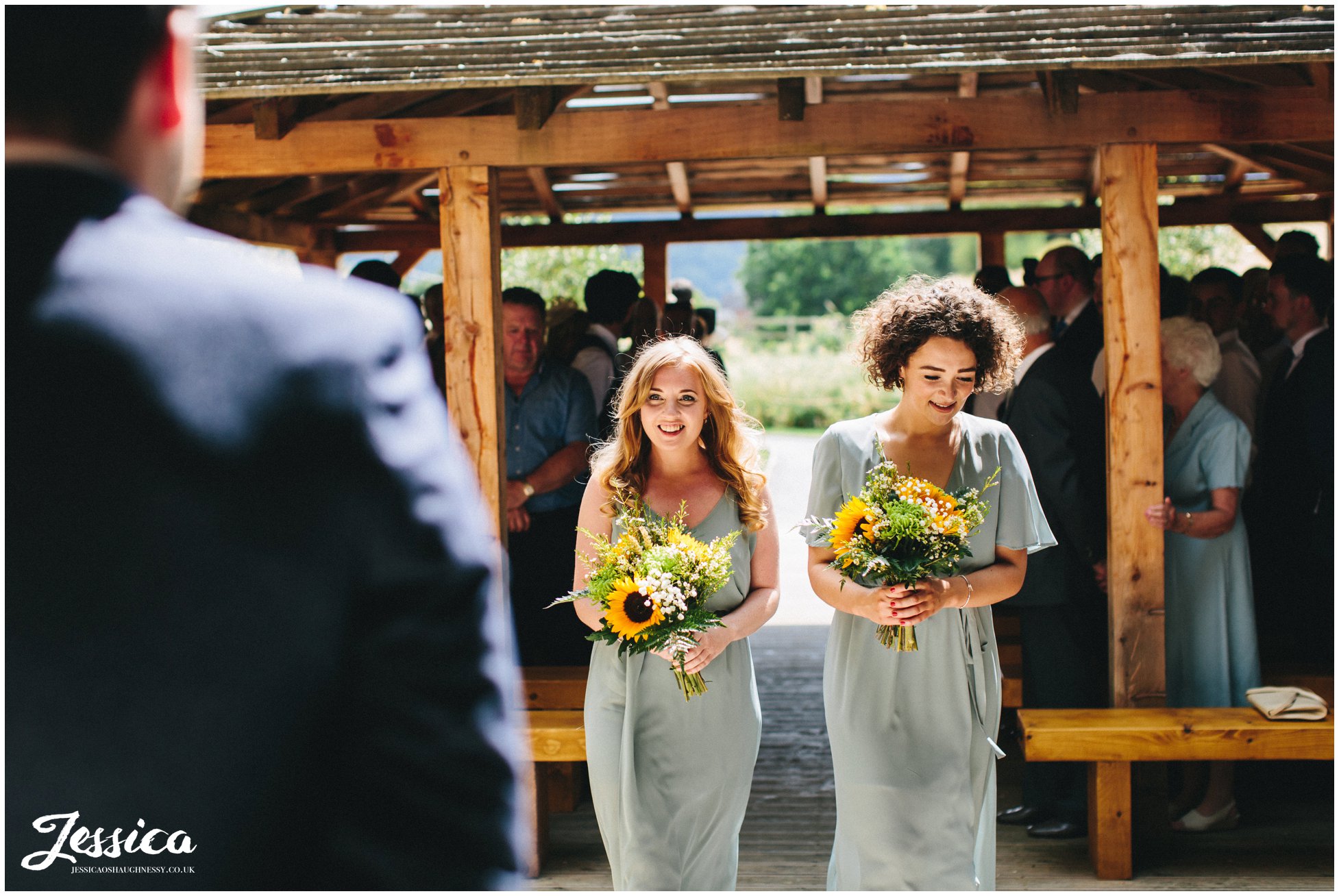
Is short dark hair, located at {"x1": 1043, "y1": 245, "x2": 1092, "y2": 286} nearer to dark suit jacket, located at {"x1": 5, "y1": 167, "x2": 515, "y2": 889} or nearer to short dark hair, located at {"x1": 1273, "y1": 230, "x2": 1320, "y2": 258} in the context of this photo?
short dark hair, located at {"x1": 1273, "y1": 230, "x2": 1320, "y2": 258}

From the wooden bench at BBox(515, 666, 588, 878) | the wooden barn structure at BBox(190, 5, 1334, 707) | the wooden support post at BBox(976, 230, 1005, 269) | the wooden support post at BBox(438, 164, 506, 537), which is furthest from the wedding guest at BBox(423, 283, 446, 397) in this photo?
the wooden support post at BBox(976, 230, 1005, 269)

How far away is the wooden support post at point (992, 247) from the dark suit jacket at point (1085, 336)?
4258 millimetres

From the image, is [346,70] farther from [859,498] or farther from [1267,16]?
[1267,16]

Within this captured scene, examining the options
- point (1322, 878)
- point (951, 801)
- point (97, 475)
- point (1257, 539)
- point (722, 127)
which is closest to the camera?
point (97, 475)

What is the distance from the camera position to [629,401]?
4.28m

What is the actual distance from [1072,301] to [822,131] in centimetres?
195

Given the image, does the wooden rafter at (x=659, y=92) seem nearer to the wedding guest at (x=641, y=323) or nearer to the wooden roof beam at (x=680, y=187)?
the wedding guest at (x=641, y=323)

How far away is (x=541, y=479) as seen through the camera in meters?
6.27

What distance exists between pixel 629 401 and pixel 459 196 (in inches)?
70.6

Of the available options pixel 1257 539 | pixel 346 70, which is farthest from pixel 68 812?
pixel 1257 539

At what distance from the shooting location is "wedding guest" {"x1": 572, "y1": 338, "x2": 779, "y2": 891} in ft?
12.9

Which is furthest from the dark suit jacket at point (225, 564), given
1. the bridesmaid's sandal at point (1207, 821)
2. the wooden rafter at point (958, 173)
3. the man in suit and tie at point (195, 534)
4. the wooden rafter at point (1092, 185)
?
the wooden rafter at point (1092, 185)

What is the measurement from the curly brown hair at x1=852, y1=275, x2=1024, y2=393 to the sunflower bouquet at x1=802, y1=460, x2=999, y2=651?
40 centimetres

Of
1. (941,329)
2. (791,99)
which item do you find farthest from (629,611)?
(791,99)
